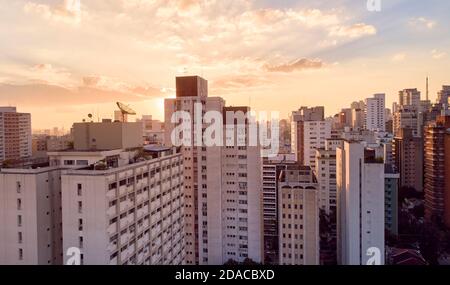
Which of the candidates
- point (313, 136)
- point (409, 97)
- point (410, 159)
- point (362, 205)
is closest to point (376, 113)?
point (409, 97)

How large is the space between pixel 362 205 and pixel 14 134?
18.0 meters

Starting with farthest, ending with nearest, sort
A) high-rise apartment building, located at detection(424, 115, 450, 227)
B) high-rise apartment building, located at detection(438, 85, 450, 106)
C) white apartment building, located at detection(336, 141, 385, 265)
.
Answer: high-rise apartment building, located at detection(438, 85, 450, 106) → high-rise apartment building, located at detection(424, 115, 450, 227) → white apartment building, located at detection(336, 141, 385, 265)

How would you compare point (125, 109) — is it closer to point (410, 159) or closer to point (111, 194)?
point (111, 194)

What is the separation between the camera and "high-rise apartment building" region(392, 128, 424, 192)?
16.5m

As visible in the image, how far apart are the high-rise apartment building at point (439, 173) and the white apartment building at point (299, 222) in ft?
21.6

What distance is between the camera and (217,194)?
11.0m

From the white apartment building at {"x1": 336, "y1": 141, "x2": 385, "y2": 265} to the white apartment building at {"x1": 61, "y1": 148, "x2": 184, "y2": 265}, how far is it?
4.72 metres

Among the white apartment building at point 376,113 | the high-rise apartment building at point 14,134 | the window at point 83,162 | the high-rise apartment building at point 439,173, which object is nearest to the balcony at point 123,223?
the window at point 83,162

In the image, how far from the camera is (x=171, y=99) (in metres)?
11.3

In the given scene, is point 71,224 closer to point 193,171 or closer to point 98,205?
point 98,205

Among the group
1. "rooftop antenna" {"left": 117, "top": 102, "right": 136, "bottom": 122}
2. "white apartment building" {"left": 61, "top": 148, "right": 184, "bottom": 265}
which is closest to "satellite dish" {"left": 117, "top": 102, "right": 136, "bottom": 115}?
"rooftop antenna" {"left": 117, "top": 102, "right": 136, "bottom": 122}

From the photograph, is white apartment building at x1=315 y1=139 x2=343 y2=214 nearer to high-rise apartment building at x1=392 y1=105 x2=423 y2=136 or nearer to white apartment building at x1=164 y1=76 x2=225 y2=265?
white apartment building at x1=164 y1=76 x2=225 y2=265

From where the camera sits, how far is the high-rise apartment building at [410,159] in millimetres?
16469
